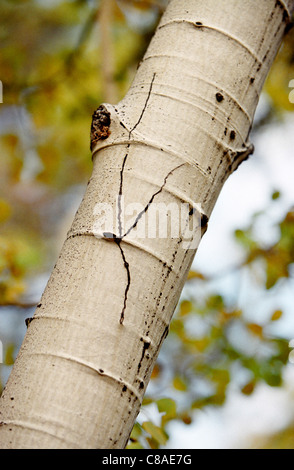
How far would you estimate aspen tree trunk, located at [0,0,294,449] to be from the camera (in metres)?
0.63

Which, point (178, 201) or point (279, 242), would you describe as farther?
point (279, 242)

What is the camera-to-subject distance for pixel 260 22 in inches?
35.3

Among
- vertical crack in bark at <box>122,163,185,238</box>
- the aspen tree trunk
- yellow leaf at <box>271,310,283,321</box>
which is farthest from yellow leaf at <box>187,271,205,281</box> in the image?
vertical crack in bark at <box>122,163,185,238</box>

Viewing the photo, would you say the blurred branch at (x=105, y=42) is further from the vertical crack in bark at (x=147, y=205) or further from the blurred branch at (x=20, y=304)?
the vertical crack in bark at (x=147, y=205)

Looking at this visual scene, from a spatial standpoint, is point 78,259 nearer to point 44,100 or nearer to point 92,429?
point 92,429

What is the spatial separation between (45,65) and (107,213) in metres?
2.37

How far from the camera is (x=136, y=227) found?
0.71 meters

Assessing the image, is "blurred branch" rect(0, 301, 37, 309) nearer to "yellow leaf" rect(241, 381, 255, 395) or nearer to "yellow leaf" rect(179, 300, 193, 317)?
"yellow leaf" rect(179, 300, 193, 317)

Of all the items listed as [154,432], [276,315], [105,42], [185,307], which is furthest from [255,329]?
[105,42]

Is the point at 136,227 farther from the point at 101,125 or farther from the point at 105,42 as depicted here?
the point at 105,42

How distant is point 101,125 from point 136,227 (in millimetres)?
223

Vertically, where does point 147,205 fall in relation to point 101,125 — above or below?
below

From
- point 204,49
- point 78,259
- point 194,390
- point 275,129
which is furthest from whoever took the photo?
point 275,129
